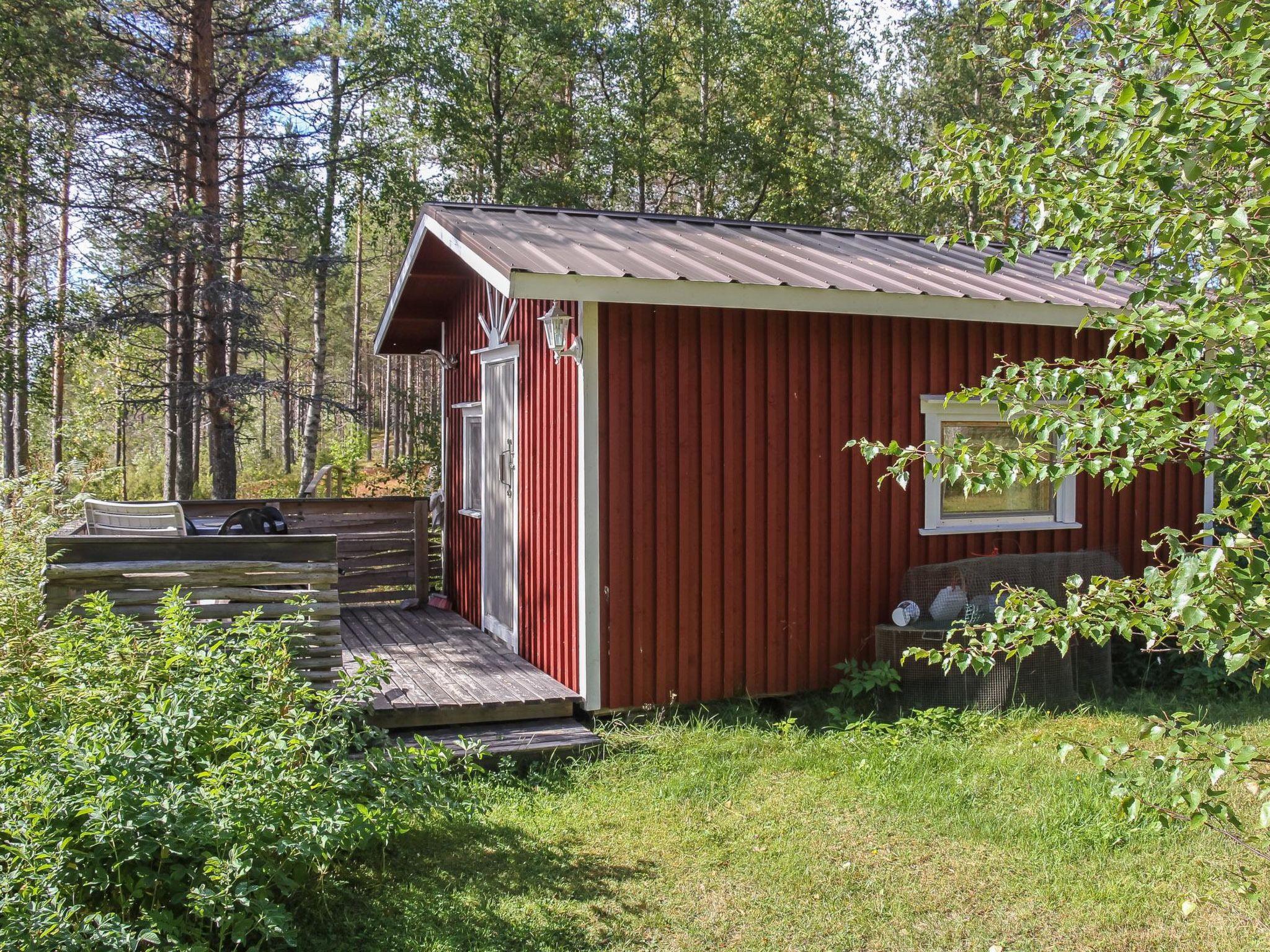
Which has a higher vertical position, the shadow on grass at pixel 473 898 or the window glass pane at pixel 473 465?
the window glass pane at pixel 473 465

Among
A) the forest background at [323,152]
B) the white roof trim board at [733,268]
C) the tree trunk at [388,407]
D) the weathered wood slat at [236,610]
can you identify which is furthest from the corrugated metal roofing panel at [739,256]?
the tree trunk at [388,407]

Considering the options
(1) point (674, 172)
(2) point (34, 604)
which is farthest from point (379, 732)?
(1) point (674, 172)

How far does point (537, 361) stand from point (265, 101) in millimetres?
10278

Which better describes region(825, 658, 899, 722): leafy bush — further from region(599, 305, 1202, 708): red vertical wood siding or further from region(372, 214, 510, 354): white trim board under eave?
region(372, 214, 510, 354): white trim board under eave

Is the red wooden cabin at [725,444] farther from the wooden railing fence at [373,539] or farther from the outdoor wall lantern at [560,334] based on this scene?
the wooden railing fence at [373,539]

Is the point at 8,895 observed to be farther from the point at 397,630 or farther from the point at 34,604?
the point at 397,630

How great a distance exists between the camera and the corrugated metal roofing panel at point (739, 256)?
575 centimetres

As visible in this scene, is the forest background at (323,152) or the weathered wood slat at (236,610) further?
the forest background at (323,152)

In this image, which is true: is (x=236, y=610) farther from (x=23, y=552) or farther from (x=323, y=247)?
(x=323, y=247)

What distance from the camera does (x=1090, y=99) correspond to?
2230 millimetres

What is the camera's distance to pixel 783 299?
590 cm

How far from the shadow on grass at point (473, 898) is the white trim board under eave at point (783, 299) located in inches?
108

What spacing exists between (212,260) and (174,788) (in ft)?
36.1

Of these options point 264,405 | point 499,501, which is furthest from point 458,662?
point 264,405
